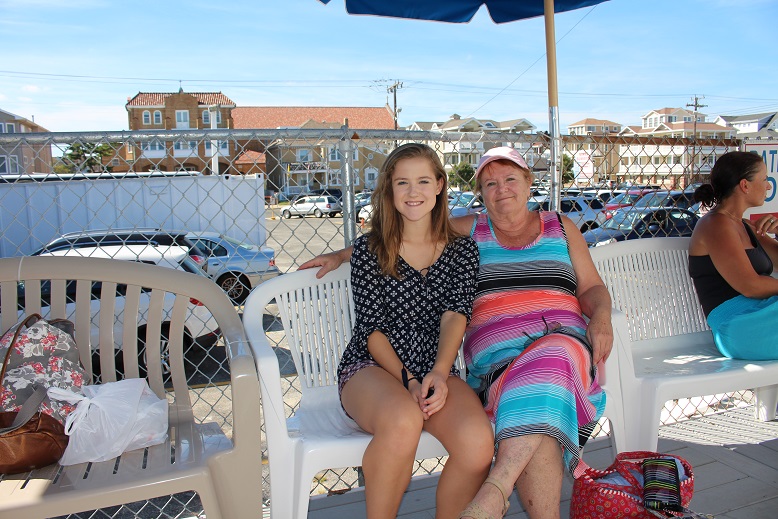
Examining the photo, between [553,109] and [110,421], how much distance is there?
2.72 metres

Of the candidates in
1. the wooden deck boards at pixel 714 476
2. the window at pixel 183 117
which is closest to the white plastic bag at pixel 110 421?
the wooden deck boards at pixel 714 476

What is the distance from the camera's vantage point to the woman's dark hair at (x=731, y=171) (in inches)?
124

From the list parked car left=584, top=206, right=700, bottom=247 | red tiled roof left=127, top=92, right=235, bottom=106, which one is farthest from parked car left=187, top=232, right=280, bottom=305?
red tiled roof left=127, top=92, right=235, bottom=106

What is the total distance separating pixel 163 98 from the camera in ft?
196

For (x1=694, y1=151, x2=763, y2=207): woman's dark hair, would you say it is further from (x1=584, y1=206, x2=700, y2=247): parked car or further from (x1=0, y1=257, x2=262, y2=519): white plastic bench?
(x1=0, y1=257, x2=262, y2=519): white plastic bench

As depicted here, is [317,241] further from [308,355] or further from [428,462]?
[308,355]

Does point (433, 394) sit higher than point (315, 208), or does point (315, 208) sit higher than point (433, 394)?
point (315, 208)

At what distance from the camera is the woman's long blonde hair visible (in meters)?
2.37

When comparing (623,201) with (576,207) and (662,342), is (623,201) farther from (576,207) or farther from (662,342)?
(662,342)

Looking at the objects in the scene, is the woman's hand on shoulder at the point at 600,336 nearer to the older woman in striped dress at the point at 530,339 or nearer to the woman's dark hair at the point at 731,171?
the older woman in striped dress at the point at 530,339

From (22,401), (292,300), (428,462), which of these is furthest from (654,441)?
(22,401)

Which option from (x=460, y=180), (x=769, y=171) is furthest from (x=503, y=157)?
(x=769, y=171)

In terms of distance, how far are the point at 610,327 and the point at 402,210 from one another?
921mm

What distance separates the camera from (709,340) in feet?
10.8
